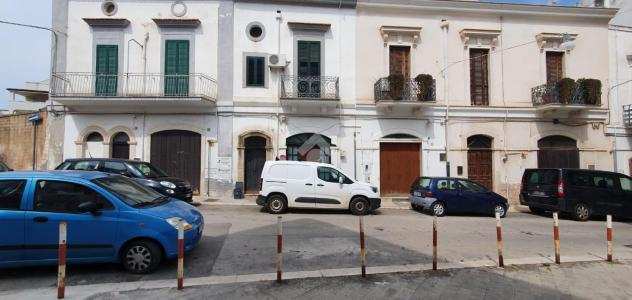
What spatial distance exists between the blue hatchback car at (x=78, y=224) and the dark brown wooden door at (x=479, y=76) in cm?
1636

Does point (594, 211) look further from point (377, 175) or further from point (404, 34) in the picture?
point (404, 34)

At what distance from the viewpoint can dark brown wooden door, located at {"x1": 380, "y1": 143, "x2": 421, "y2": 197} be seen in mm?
18094

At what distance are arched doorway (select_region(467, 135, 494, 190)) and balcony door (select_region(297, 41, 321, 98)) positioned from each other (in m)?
7.71

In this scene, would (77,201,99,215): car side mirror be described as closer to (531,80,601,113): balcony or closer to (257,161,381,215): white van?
(257,161,381,215): white van

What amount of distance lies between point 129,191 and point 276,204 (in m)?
6.49

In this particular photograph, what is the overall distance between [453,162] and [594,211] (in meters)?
5.84

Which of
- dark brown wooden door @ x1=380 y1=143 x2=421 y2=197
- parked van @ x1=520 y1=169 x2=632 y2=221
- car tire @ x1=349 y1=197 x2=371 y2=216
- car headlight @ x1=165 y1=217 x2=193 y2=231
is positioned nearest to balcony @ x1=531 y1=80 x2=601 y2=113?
parked van @ x1=520 y1=169 x2=632 y2=221

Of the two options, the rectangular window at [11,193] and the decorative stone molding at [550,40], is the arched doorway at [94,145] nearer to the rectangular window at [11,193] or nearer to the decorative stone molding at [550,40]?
the rectangular window at [11,193]

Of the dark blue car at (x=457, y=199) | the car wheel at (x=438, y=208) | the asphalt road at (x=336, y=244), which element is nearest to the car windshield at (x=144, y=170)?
the asphalt road at (x=336, y=244)

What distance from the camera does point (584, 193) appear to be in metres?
13.7

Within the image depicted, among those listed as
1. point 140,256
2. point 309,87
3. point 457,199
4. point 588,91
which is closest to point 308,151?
point 309,87

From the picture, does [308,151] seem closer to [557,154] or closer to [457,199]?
[457,199]

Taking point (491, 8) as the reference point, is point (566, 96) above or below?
below

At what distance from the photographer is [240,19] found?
1758cm
